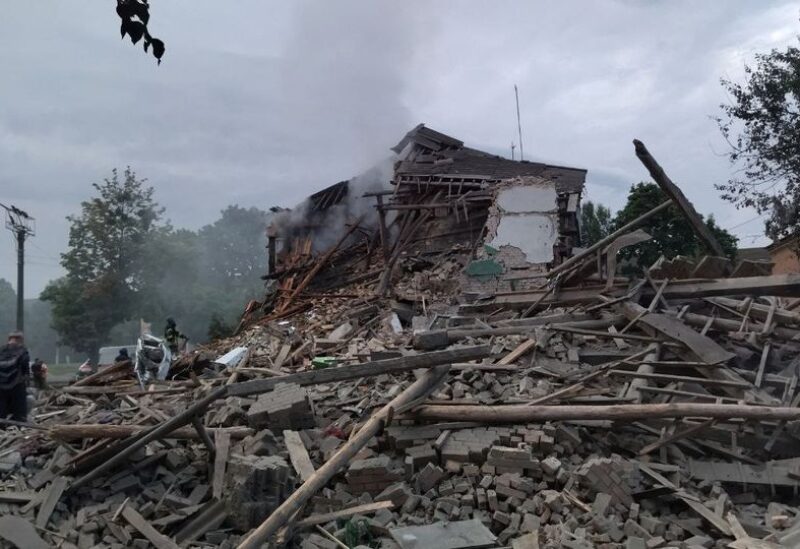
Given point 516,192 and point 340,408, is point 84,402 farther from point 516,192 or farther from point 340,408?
point 516,192

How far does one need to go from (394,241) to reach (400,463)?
1294 centimetres

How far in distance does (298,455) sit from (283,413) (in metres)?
0.72

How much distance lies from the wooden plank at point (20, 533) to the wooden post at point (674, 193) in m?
7.36

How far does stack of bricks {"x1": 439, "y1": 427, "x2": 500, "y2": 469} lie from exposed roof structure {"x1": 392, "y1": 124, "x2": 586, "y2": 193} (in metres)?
11.8

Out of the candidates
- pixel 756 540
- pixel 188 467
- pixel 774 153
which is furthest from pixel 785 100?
pixel 188 467

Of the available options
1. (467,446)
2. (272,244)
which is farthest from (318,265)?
(467,446)

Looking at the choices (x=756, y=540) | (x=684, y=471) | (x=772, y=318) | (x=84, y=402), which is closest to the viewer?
(x=756, y=540)

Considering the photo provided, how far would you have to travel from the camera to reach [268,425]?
6902 mm

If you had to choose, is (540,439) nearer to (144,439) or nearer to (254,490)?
(254,490)

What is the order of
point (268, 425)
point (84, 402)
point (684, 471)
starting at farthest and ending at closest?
point (84, 402)
point (268, 425)
point (684, 471)

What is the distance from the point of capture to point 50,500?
5.78 meters

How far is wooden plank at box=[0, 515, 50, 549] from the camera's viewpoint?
17.1ft

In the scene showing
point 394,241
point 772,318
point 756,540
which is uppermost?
point 394,241

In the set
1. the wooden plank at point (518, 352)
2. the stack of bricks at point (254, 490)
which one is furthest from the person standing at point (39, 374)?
the wooden plank at point (518, 352)
